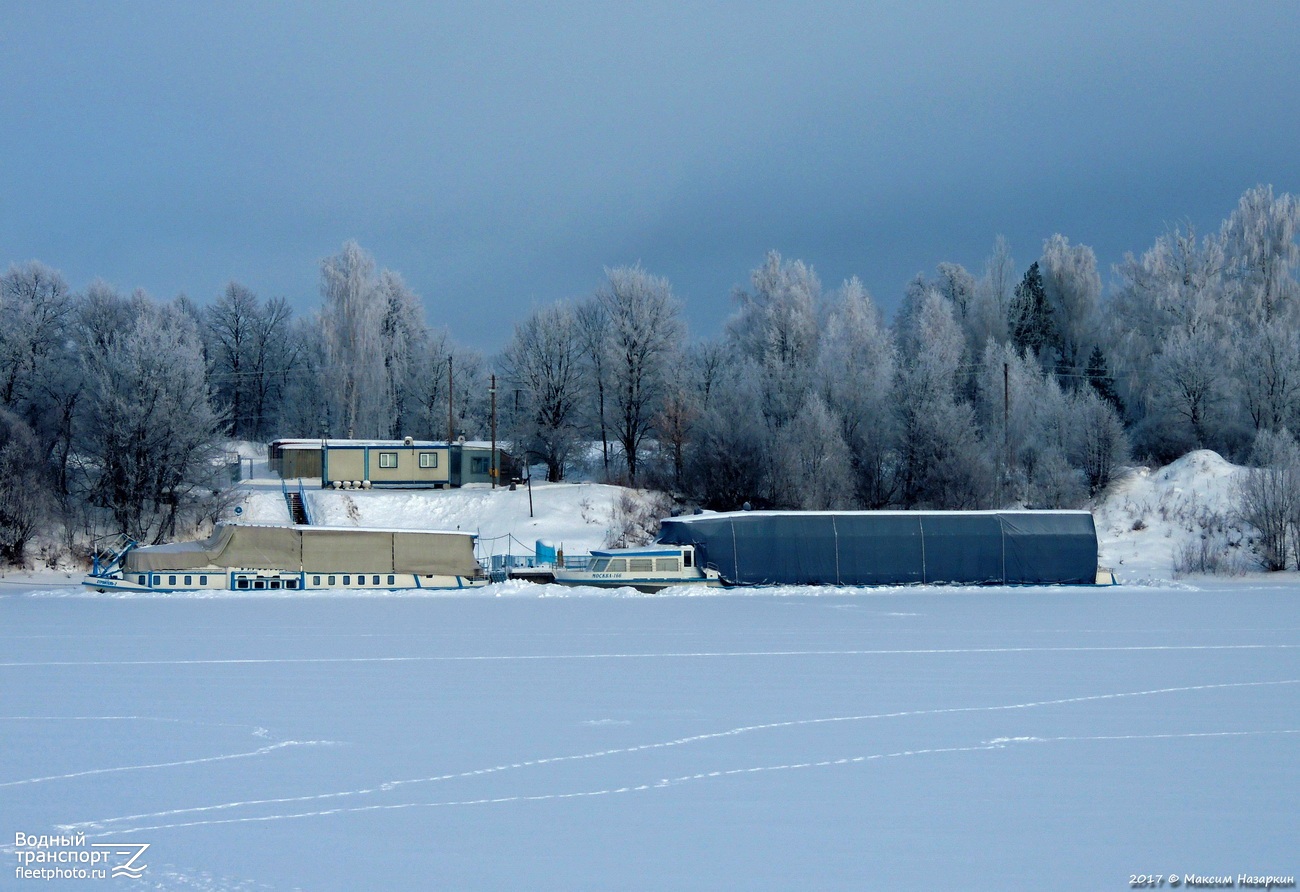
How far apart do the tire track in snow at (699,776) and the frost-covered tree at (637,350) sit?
59361mm

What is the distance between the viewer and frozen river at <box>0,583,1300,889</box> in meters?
10.0

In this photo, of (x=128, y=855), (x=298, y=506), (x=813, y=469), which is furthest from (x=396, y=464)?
(x=128, y=855)

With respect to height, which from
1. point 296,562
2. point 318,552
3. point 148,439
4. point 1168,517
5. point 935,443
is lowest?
point 296,562

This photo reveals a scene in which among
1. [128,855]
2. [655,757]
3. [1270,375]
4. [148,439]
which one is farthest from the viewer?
[1270,375]

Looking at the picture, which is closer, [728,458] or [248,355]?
[728,458]

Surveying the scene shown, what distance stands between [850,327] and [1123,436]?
1918 cm

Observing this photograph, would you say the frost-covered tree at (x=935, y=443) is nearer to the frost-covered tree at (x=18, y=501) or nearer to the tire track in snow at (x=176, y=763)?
the frost-covered tree at (x=18, y=501)

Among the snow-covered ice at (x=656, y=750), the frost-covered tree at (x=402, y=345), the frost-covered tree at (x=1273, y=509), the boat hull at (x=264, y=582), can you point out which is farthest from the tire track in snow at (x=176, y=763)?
the frost-covered tree at (x=402, y=345)

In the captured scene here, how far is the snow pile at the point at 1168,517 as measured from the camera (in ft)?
159

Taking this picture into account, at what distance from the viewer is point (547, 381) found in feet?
254

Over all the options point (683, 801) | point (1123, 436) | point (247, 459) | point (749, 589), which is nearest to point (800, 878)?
point (683, 801)

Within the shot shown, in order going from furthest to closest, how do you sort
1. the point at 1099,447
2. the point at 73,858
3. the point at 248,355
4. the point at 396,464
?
the point at 248,355, the point at 396,464, the point at 1099,447, the point at 73,858

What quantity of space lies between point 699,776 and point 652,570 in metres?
26.4

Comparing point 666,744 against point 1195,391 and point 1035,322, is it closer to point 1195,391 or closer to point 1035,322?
point 1195,391
